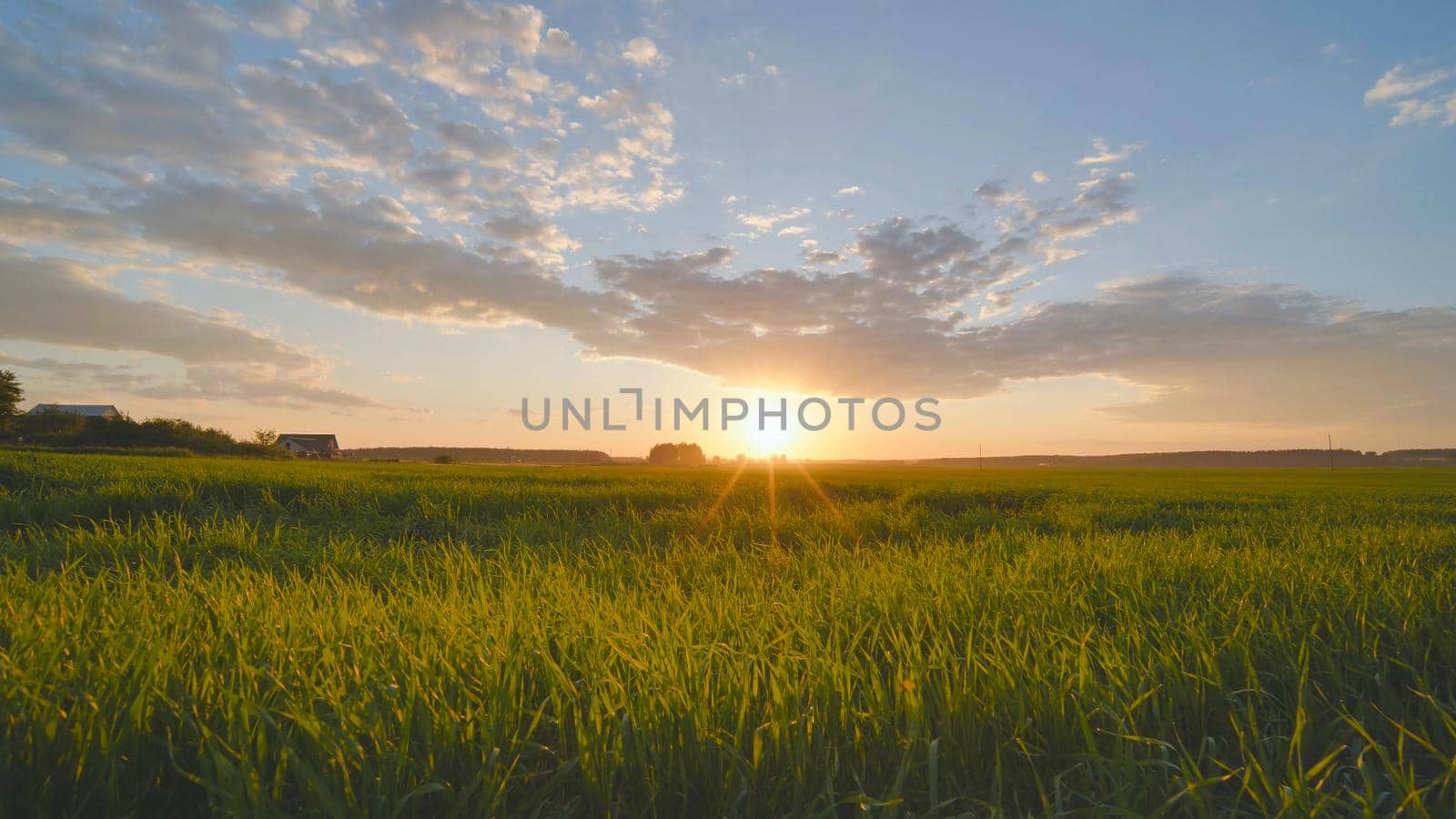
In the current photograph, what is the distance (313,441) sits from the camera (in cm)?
10019

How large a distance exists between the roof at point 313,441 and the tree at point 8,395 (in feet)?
167

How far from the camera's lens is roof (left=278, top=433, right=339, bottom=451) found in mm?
97938

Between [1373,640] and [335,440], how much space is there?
119323 mm

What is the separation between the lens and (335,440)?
4070 inches

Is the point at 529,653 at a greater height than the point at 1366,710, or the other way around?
the point at 529,653

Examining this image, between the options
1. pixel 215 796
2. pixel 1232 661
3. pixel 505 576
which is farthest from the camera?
pixel 505 576

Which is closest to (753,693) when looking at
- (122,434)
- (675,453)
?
(122,434)

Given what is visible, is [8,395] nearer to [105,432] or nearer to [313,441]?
[105,432]

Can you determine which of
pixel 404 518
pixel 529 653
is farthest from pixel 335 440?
pixel 529 653

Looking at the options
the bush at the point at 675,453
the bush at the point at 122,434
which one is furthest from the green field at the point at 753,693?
the bush at the point at 675,453

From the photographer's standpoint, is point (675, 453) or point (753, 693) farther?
point (675, 453)

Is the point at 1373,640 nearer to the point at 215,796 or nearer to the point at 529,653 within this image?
the point at 529,653

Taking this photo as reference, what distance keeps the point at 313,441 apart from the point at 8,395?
55.4 metres

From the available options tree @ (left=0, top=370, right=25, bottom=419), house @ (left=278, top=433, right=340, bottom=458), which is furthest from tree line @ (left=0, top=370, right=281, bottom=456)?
house @ (left=278, top=433, right=340, bottom=458)
